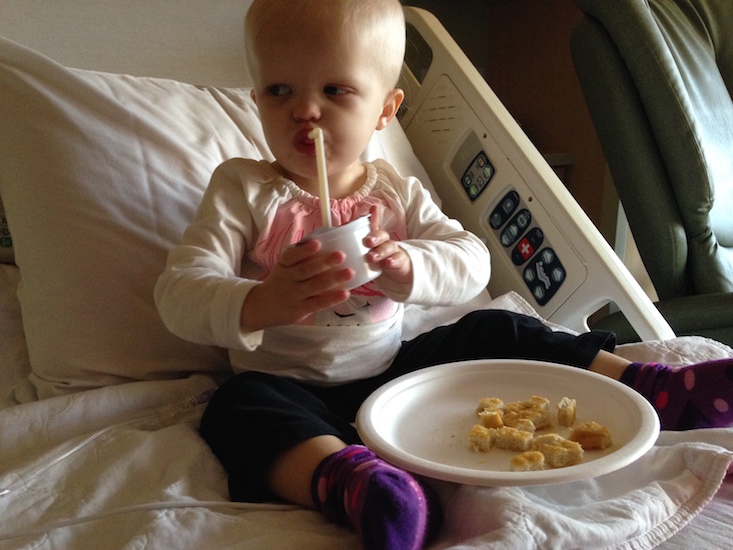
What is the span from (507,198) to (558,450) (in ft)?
2.23

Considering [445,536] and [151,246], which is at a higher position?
[151,246]

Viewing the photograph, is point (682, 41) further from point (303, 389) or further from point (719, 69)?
point (303, 389)

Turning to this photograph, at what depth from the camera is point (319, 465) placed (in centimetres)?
65

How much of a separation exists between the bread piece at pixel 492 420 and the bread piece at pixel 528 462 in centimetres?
8

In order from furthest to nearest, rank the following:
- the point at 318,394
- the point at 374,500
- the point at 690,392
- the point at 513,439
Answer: the point at 318,394 < the point at 690,392 < the point at 513,439 < the point at 374,500

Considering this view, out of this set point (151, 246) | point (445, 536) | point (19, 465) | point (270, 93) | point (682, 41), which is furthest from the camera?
point (682, 41)

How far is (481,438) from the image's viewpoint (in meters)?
0.67

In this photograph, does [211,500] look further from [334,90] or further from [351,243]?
[334,90]

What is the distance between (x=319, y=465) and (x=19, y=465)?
34 cm

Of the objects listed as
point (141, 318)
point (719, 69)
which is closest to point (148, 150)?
point (141, 318)

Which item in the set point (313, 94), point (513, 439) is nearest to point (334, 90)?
point (313, 94)

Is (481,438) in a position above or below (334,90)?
below

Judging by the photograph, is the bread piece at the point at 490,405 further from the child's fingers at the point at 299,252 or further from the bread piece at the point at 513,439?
the child's fingers at the point at 299,252

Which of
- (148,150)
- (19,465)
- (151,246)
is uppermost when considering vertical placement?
(148,150)
